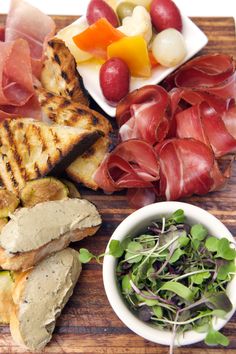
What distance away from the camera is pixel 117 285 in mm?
1590

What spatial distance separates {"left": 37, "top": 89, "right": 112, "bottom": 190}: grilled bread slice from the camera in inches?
72.0

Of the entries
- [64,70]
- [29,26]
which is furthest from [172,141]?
[29,26]

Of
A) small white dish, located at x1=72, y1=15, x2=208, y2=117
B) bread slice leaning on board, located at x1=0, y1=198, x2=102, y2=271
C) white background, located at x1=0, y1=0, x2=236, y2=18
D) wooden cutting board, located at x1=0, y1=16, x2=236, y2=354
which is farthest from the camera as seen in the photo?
white background, located at x1=0, y1=0, x2=236, y2=18

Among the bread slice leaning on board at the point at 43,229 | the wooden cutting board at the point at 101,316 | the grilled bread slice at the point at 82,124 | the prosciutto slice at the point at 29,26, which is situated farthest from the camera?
the prosciutto slice at the point at 29,26

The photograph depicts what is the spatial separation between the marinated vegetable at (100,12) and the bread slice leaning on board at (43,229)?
0.64m

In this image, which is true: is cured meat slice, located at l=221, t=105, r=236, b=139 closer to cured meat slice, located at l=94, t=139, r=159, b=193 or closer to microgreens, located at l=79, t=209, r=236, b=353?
cured meat slice, located at l=94, t=139, r=159, b=193

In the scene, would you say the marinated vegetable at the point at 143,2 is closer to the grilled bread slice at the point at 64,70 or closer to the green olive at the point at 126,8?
the green olive at the point at 126,8

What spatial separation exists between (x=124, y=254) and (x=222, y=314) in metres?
0.30

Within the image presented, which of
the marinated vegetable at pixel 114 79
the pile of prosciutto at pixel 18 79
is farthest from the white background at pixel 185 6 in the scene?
the marinated vegetable at pixel 114 79

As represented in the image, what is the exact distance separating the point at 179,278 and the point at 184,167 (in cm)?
42

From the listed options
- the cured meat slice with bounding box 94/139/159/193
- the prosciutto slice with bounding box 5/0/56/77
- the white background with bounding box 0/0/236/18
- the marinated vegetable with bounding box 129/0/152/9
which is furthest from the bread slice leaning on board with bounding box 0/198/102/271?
the white background with bounding box 0/0/236/18

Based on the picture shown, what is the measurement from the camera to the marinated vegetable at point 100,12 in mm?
1989

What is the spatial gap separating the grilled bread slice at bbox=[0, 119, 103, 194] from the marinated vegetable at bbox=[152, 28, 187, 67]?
343mm

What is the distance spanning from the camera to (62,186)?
1.80m
